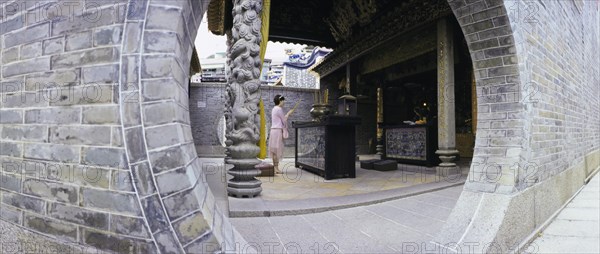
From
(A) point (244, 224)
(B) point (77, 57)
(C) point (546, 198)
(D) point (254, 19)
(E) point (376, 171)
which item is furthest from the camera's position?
(E) point (376, 171)

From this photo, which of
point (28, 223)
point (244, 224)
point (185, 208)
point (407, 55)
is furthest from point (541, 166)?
point (407, 55)

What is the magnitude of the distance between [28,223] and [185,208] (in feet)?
2.96

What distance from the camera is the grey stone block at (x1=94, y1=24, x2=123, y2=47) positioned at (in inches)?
45.1

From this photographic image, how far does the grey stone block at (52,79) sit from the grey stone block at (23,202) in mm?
504

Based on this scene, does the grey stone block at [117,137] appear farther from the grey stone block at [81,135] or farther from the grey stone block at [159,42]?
the grey stone block at [159,42]

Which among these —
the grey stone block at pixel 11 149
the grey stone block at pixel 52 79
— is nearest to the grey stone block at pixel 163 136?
the grey stone block at pixel 52 79

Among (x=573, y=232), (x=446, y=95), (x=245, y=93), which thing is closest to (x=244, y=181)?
(x=245, y=93)

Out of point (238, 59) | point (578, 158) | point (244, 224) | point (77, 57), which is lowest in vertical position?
point (244, 224)

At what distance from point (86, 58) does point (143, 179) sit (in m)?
0.55

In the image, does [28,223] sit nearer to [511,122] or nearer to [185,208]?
[185,208]

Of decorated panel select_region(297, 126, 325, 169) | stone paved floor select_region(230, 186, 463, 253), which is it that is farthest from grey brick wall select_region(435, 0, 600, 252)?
decorated panel select_region(297, 126, 325, 169)

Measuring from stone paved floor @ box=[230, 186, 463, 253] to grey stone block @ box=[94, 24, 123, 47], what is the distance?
5.27 ft

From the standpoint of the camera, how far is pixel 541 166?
9.44 ft

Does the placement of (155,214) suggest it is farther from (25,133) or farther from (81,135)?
(25,133)
